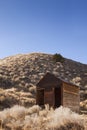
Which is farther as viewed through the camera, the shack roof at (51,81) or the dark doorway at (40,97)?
the dark doorway at (40,97)

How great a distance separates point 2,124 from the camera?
1564cm

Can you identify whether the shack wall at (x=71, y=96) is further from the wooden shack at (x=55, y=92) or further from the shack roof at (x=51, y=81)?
the shack roof at (x=51, y=81)

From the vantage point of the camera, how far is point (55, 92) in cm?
3028

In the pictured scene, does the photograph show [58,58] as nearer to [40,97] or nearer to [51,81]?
[40,97]

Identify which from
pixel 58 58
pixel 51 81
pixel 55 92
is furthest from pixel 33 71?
pixel 51 81

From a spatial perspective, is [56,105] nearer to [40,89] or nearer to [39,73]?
[40,89]

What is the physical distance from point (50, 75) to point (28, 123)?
13601 millimetres

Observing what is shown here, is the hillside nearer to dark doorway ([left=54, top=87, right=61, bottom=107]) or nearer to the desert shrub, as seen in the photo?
the desert shrub

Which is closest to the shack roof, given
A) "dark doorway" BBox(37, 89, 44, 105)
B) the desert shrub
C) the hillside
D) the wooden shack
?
the wooden shack

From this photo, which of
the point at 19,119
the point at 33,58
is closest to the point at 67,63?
the point at 33,58

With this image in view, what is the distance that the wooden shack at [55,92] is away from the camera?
2777cm

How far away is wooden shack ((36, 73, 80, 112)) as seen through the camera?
27766 millimetres

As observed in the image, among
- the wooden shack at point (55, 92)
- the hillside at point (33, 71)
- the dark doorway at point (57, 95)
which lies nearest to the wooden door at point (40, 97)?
the wooden shack at point (55, 92)

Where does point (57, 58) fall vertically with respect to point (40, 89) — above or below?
above
